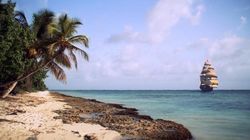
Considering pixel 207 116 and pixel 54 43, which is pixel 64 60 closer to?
pixel 54 43

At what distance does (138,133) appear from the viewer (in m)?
14.6

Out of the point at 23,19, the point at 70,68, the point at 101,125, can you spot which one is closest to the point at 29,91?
the point at 23,19

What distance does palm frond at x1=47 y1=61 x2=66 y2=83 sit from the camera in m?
21.1

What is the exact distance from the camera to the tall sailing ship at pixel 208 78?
334 feet

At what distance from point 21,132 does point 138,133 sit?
569cm

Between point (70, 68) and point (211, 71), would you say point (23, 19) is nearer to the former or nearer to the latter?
point (70, 68)

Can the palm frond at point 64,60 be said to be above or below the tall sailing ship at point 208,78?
below

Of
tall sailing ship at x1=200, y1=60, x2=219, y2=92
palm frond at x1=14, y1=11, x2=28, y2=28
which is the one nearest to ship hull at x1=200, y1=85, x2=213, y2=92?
tall sailing ship at x1=200, y1=60, x2=219, y2=92

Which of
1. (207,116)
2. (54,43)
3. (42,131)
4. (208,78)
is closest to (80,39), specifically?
(54,43)

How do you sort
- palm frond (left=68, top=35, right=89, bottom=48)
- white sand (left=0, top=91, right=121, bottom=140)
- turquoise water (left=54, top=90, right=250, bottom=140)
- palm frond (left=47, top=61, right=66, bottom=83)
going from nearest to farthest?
white sand (left=0, top=91, right=121, bottom=140) → turquoise water (left=54, top=90, right=250, bottom=140) → palm frond (left=68, top=35, right=89, bottom=48) → palm frond (left=47, top=61, right=66, bottom=83)

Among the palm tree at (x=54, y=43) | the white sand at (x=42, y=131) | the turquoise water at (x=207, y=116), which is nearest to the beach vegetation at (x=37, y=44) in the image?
the palm tree at (x=54, y=43)

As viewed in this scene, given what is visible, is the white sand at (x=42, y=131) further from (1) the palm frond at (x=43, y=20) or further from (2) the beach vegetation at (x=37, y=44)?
(1) the palm frond at (x=43, y=20)

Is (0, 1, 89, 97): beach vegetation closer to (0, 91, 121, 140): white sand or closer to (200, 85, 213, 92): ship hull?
(0, 91, 121, 140): white sand

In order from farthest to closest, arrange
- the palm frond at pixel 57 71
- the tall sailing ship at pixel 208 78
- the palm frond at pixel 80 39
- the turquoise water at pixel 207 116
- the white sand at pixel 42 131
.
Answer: the tall sailing ship at pixel 208 78
the palm frond at pixel 57 71
the palm frond at pixel 80 39
the turquoise water at pixel 207 116
the white sand at pixel 42 131
